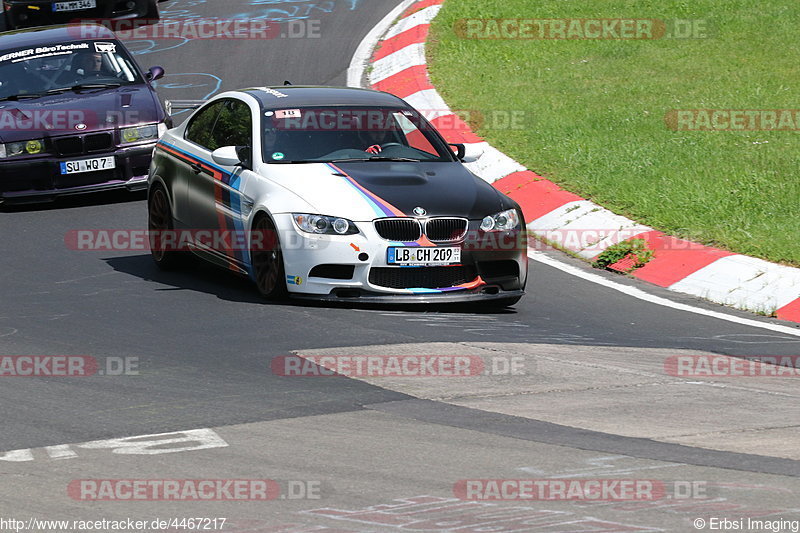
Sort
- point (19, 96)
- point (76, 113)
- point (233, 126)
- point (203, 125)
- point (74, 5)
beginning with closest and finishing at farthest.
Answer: point (233, 126), point (203, 125), point (76, 113), point (19, 96), point (74, 5)

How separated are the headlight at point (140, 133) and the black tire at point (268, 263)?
4.38 metres

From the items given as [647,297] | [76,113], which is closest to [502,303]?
[647,297]

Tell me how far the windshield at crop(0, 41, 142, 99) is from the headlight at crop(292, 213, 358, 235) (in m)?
5.87

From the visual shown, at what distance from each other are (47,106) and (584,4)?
8.76m

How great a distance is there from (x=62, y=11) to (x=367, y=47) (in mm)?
5213

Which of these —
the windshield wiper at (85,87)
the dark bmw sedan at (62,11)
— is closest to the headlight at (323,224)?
the windshield wiper at (85,87)

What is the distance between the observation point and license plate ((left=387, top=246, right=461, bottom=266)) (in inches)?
362

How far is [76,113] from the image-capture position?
44.6 ft

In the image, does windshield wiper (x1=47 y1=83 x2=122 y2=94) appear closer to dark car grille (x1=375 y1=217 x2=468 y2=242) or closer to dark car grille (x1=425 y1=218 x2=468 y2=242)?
dark car grille (x1=375 y1=217 x2=468 y2=242)

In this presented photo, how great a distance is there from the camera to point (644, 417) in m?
6.79

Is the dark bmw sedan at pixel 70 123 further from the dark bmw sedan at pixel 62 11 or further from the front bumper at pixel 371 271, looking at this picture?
the dark bmw sedan at pixel 62 11

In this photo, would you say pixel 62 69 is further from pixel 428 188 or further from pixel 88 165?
pixel 428 188

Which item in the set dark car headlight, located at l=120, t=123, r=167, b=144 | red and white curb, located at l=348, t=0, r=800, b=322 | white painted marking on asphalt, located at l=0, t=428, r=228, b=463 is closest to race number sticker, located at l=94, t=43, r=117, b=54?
dark car headlight, located at l=120, t=123, r=167, b=144

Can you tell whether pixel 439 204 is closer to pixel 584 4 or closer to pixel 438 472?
pixel 438 472
